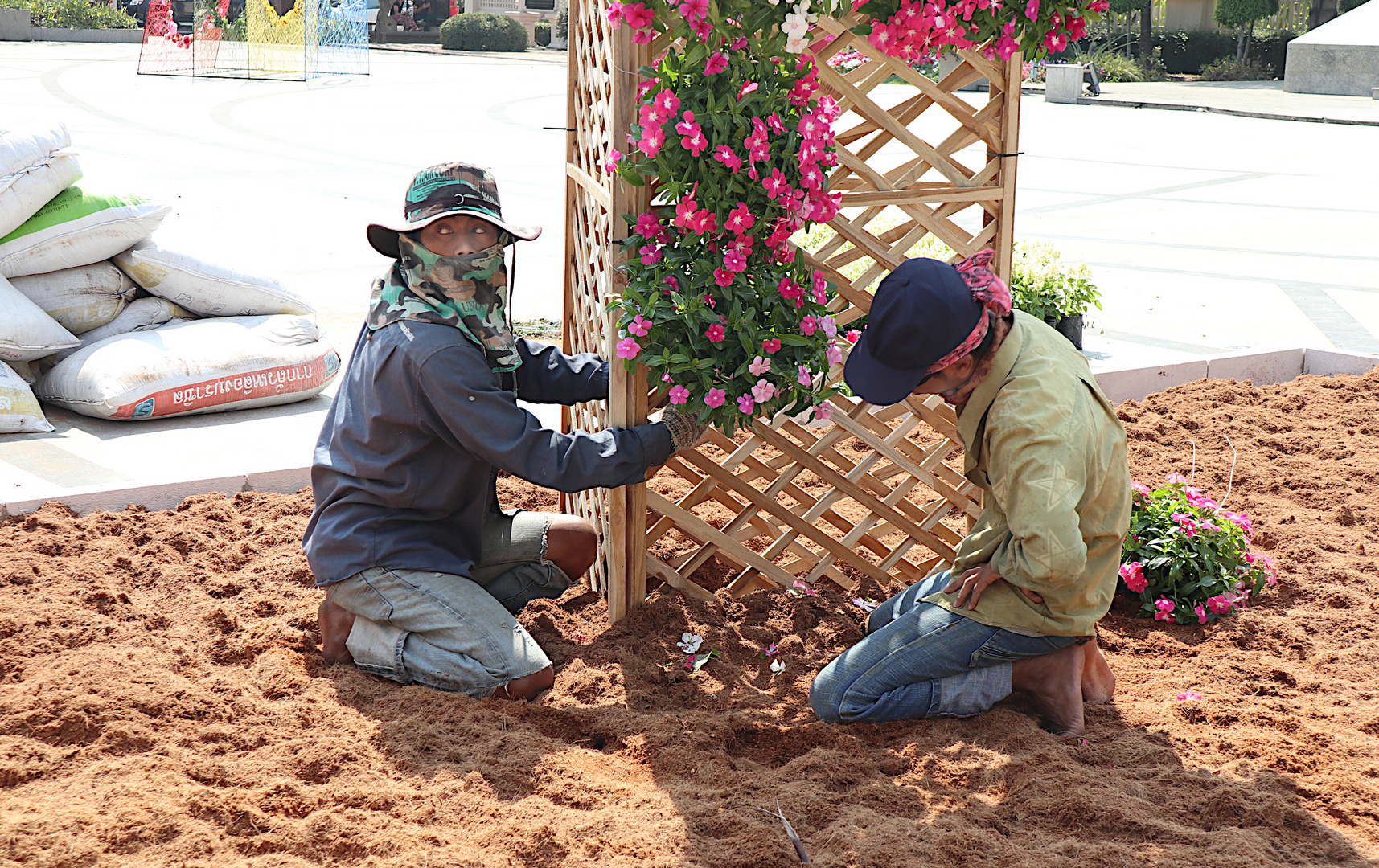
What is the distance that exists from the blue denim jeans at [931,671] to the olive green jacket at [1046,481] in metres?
0.05

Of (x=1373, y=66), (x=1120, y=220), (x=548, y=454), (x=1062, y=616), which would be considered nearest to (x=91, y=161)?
(x=1120, y=220)

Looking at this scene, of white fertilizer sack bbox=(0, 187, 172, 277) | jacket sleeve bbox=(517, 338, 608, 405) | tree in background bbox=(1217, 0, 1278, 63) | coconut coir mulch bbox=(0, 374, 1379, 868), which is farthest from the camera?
tree in background bbox=(1217, 0, 1278, 63)

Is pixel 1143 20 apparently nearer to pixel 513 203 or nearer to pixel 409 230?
pixel 513 203

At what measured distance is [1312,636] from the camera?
3.27 meters

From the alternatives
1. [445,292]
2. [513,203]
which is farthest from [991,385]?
[513,203]

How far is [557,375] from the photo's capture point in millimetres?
3186

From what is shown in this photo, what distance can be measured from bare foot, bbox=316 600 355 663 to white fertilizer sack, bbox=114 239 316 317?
2843mm

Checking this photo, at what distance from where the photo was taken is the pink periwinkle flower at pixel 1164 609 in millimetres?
3367

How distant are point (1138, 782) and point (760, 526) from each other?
1335 millimetres

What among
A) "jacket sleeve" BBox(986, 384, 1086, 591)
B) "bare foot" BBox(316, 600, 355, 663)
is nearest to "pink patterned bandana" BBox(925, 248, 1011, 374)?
"jacket sleeve" BBox(986, 384, 1086, 591)

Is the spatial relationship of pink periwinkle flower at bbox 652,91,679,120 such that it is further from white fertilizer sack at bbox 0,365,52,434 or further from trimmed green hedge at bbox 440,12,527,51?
trimmed green hedge at bbox 440,12,527,51

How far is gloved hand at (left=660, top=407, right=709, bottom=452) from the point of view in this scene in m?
2.93

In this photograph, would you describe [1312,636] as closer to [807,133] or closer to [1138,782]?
[1138,782]

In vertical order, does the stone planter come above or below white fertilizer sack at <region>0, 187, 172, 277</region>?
above
